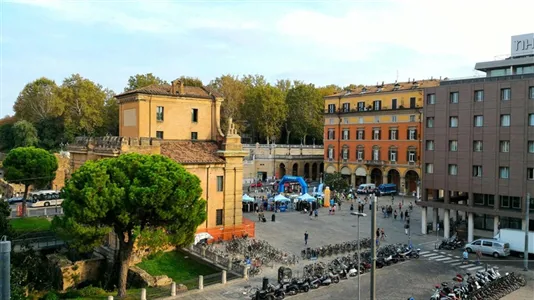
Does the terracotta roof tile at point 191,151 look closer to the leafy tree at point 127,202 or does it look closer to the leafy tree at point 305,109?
the leafy tree at point 127,202

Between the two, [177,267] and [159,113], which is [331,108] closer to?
[159,113]

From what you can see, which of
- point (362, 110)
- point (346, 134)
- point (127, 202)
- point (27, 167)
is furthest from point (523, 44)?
point (27, 167)

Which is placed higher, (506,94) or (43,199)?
(506,94)

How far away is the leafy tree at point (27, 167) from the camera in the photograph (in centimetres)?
4853

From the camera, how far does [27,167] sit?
49125 mm

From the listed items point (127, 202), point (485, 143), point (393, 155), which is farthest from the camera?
point (393, 155)

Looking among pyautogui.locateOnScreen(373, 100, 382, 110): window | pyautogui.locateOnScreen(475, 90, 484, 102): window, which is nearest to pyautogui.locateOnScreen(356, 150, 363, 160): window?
pyautogui.locateOnScreen(373, 100, 382, 110): window

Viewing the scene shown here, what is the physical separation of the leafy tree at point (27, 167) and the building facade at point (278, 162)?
1576 inches

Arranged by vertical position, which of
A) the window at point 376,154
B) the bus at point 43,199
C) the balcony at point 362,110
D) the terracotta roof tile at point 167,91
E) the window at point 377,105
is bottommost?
the bus at point 43,199

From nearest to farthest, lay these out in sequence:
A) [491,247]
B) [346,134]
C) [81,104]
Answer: [491,247] < [346,134] < [81,104]

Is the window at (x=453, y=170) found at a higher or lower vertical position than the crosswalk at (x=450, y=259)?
higher

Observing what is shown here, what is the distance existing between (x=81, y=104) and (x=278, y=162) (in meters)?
39.9

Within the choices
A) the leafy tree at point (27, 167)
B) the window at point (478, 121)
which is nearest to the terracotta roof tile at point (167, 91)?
the leafy tree at point (27, 167)

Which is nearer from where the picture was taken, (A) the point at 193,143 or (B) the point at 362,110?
(A) the point at 193,143
